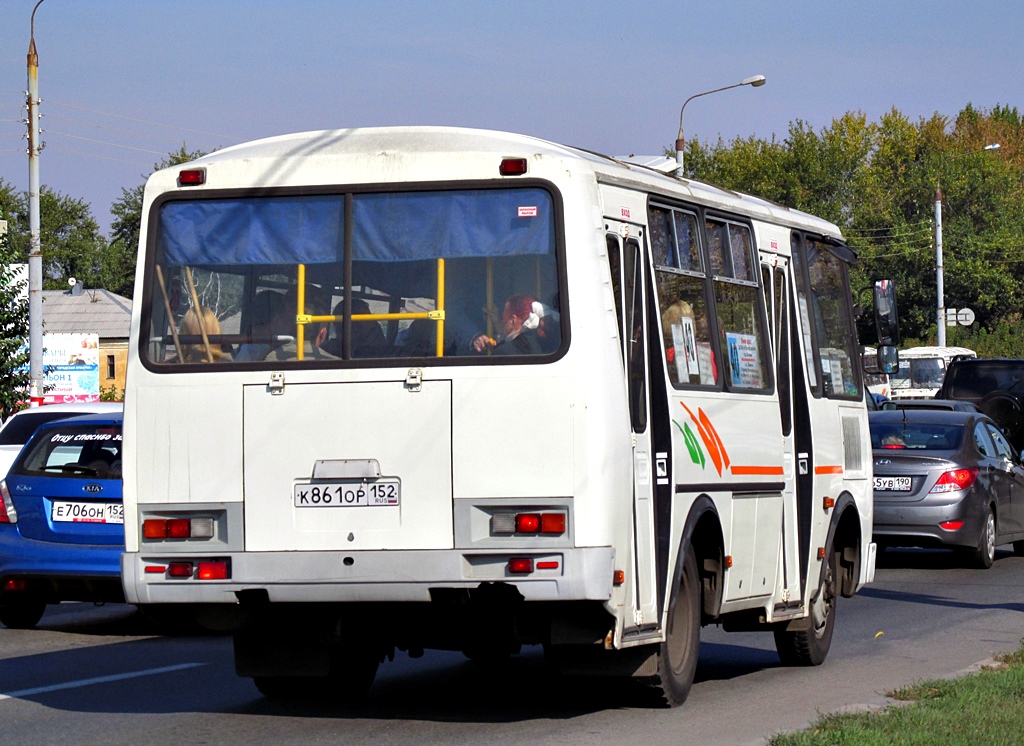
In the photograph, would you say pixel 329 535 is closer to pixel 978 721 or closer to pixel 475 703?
pixel 475 703

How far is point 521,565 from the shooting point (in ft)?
24.9

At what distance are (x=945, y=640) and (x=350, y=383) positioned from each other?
630 centimetres

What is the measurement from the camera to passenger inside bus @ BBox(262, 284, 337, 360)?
26.3 ft

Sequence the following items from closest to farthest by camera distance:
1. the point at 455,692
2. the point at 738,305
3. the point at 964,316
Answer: the point at 455,692
the point at 738,305
the point at 964,316

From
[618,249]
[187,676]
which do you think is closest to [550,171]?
[618,249]

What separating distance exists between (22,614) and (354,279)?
22.6ft

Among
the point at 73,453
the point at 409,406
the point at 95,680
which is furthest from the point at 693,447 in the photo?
the point at 73,453

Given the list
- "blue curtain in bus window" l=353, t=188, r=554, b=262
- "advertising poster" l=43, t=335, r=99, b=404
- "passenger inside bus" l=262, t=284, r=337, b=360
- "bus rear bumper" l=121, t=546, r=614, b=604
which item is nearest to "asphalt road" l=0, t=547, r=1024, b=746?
"bus rear bumper" l=121, t=546, r=614, b=604

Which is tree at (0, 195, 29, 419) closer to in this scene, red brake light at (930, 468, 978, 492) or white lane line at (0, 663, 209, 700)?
red brake light at (930, 468, 978, 492)

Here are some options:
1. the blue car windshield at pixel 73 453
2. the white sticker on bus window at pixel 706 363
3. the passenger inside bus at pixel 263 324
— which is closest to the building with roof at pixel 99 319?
the blue car windshield at pixel 73 453

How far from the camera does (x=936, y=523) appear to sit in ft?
59.3

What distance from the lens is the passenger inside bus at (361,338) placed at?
7930mm

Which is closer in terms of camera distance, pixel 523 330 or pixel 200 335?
pixel 523 330

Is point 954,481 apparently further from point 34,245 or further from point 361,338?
point 34,245
